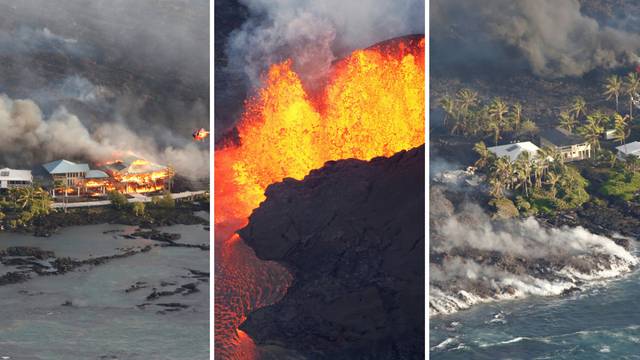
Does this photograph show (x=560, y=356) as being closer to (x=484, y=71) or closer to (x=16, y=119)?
(x=484, y=71)

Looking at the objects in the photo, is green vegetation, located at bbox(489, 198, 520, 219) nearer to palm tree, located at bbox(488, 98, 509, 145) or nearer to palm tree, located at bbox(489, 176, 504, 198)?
palm tree, located at bbox(489, 176, 504, 198)

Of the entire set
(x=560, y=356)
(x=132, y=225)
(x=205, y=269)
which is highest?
(x=132, y=225)

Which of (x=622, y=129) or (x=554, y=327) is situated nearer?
(x=554, y=327)

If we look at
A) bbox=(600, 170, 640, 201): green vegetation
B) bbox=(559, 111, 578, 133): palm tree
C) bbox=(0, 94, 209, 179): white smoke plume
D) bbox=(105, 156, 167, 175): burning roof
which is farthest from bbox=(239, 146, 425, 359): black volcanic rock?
bbox=(600, 170, 640, 201): green vegetation

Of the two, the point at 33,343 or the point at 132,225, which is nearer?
the point at 33,343

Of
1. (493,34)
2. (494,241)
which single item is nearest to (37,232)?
(494,241)

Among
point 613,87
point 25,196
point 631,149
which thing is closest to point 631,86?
point 613,87

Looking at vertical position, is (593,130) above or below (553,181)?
above

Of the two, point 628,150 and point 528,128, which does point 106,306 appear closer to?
point 528,128
